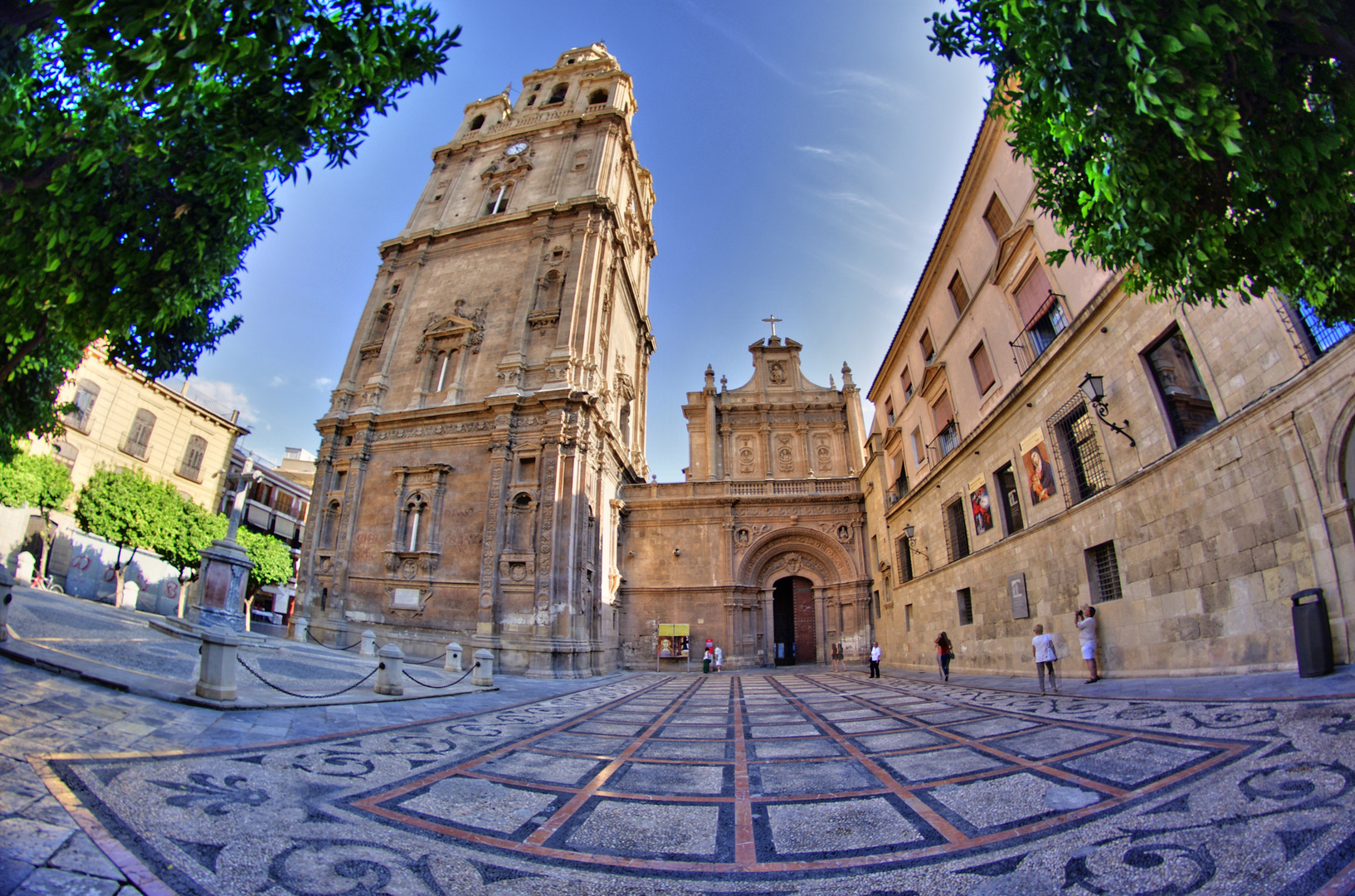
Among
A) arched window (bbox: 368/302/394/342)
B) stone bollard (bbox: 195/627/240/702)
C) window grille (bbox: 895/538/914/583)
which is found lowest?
stone bollard (bbox: 195/627/240/702)

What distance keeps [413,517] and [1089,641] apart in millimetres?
18631

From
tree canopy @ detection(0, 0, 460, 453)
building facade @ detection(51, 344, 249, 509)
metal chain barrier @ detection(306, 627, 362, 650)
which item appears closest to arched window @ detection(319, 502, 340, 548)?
metal chain barrier @ detection(306, 627, 362, 650)

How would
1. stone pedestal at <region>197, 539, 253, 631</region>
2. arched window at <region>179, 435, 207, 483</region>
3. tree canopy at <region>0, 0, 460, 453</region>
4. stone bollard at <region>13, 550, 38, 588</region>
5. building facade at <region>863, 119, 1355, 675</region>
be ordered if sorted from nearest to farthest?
tree canopy at <region>0, 0, 460, 453</region>
building facade at <region>863, 119, 1355, 675</region>
stone pedestal at <region>197, 539, 253, 631</region>
stone bollard at <region>13, 550, 38, 588</region>
arched window at <region>179, 435, 207, 483</region>

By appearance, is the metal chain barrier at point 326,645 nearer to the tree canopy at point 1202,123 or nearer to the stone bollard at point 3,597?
the stone bollard at point 3,597

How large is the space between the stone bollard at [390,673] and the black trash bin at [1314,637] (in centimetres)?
1158

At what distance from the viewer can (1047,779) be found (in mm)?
3654

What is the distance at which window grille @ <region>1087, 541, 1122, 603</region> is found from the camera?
905 cm

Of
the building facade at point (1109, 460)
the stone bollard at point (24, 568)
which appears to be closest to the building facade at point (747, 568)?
the building facade at point (1109, 460)

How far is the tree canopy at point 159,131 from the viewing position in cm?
312

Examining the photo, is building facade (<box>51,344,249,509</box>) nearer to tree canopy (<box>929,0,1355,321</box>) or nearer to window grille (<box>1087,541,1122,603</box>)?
tree canopy (<box>929,0,1355,321</box>)

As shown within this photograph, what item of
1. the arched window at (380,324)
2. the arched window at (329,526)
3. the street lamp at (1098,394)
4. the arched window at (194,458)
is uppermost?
the arched window at (380,324)

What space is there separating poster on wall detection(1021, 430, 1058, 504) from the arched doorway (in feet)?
43.9

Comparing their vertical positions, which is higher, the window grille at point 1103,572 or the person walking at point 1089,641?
the window grille at point 1103,572

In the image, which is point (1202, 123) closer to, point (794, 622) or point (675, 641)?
point (675, 641)
